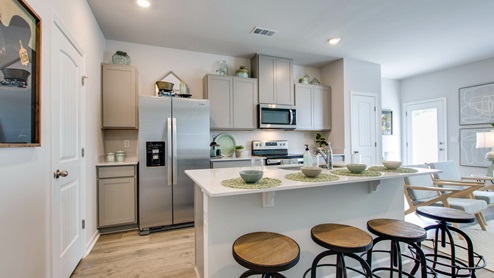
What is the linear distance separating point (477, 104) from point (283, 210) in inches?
208

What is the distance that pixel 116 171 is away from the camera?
113 inches


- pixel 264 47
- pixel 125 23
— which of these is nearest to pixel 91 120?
pixel 125 23

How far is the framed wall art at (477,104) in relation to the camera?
4.26 metres

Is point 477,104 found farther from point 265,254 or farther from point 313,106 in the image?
point 265,254

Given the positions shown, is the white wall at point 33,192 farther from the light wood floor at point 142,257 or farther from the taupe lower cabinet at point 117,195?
the taupe lower cabinet at point 117,195

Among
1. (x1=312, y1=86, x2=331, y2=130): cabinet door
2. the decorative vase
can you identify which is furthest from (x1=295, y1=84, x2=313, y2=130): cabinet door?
the decorative vase

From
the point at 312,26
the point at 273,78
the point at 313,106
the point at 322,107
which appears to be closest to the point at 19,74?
the point at 312,26

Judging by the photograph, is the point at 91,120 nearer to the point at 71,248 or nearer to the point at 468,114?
the point at 71,248

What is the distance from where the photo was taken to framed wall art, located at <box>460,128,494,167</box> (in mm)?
4377

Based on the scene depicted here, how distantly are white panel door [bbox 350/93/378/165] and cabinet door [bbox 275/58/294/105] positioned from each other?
1.29 m

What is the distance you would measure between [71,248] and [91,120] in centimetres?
136

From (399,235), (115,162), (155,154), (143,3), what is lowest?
(399,235)

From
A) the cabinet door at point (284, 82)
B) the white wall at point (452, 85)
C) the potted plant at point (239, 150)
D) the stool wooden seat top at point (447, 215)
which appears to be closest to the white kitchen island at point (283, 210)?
the stool wooden seat top at point (447, 215)

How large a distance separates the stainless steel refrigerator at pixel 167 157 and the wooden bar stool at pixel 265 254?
1.93m
